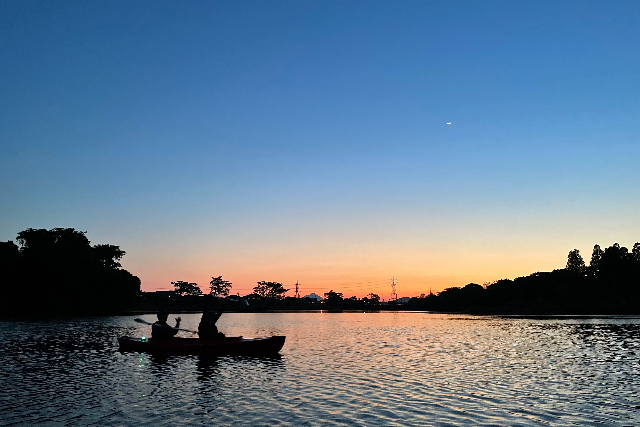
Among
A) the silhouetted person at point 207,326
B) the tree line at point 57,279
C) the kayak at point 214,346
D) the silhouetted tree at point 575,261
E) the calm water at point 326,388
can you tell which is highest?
the silhouetted tree at point 575,261

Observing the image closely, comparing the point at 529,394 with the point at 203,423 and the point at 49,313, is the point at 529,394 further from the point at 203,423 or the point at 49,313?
the point at 49,313

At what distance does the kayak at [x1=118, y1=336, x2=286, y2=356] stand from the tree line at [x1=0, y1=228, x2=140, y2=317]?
8064 centimetres

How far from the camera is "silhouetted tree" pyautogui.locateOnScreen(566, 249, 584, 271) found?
18288 cm

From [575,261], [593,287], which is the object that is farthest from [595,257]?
[593,287]

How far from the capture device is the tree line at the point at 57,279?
339ft

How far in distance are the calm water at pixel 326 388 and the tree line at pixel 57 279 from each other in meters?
71.4

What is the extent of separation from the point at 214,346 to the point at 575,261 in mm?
182467

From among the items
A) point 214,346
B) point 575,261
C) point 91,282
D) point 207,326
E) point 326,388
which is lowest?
point 326,388

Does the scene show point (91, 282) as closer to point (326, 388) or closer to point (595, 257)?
point (326, 388)

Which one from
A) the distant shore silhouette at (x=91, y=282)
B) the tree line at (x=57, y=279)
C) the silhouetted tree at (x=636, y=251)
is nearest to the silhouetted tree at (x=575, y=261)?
the distant shore silhouette at (x=91, y=282)

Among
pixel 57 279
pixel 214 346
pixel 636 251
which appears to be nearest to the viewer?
pixel 214 346

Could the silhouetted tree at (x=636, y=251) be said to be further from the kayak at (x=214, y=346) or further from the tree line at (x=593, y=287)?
the kayak at (x=214, y=346)

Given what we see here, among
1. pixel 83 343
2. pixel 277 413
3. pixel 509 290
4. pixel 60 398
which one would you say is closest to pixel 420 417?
pixel 277 413

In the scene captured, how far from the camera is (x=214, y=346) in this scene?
36594 millimetres
